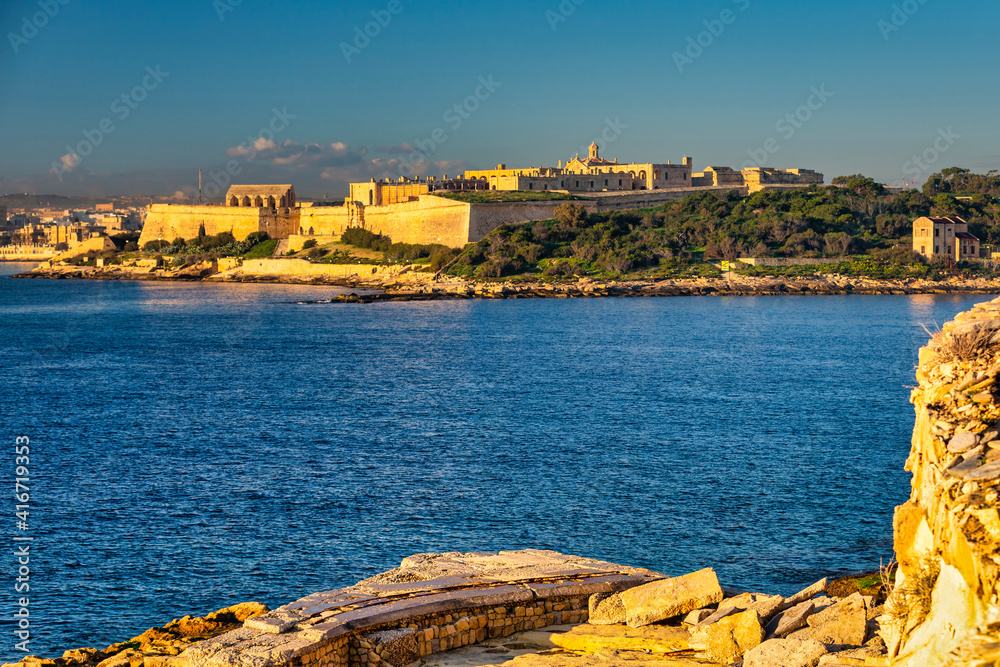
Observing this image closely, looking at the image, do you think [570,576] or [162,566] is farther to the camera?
[162,566]

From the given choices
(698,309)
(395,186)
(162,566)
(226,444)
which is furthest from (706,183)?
(162,566)

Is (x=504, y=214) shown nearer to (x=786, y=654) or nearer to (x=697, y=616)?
(x=697, y=616)

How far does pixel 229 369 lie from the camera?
30156 millimetres

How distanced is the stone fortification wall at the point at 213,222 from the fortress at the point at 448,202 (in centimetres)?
9

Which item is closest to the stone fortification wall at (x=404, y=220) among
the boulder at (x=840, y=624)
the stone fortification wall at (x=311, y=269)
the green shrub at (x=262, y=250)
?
the green shrub at (x=262, y=250)

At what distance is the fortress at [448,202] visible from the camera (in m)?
71.4

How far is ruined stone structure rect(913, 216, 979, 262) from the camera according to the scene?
211ft

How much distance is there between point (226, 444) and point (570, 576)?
11796 millimetres

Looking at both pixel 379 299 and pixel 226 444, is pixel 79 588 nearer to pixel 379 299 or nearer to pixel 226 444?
pixel 226 444

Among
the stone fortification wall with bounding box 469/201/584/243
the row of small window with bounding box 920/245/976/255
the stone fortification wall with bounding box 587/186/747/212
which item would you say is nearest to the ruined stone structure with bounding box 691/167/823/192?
the stone fortification wall with bounding box 587/186/747/212

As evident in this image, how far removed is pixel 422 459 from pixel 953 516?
13299mm

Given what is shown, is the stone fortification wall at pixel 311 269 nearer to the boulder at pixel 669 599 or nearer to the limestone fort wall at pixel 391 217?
the limestone fort wall at pixel 391 217

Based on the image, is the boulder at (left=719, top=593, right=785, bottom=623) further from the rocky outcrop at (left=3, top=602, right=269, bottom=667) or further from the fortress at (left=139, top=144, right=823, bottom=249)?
the fortress at (left=139, top=144, right=823, bottom=249)

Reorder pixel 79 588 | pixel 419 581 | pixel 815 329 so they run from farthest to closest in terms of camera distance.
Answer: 1. pixel 815 329
2. pixel 79 588
3. pixel 419 581
